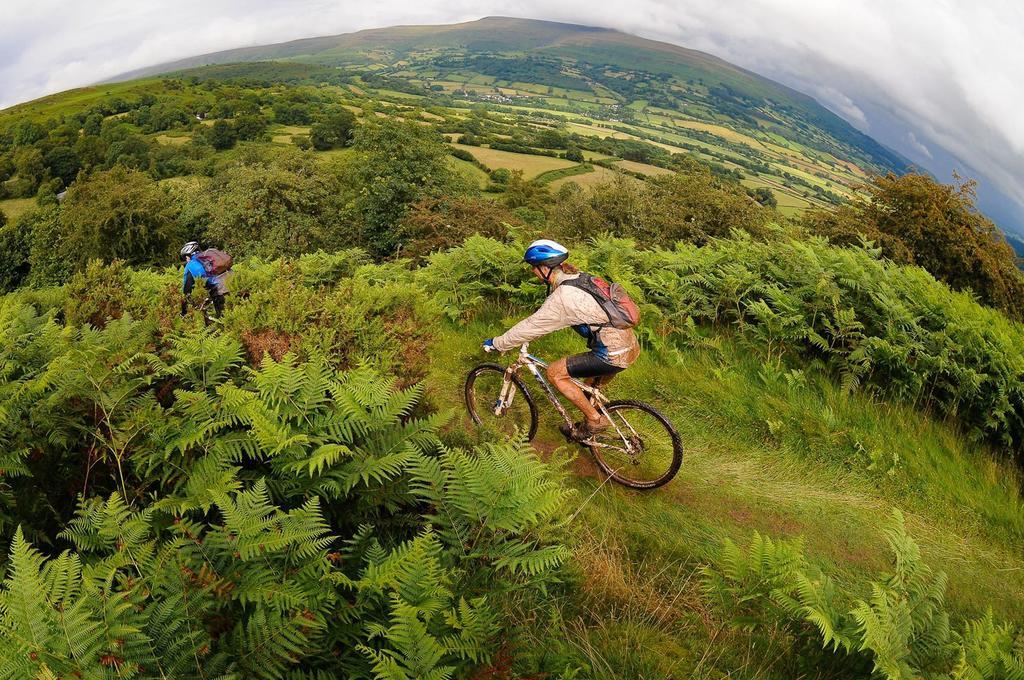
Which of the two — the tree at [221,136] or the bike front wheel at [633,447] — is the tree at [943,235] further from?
the tree at [221,136]

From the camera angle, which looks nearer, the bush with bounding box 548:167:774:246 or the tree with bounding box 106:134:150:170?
the bush with bounding box 548:167:774:246

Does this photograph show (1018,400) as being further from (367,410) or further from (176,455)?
(176,455)

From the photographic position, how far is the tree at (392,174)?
40.4 m

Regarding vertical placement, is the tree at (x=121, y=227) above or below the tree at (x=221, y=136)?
above

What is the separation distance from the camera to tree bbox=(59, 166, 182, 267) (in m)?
44.6

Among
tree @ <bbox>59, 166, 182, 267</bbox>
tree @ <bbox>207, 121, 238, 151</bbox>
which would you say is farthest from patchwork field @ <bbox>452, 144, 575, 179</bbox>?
tree @ <bbox>59, 166, 182, 267</bbox>

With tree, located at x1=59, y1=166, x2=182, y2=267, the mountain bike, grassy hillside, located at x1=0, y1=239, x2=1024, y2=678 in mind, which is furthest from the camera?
tree, located at x1=59, y1=166, x2=182, y2=267

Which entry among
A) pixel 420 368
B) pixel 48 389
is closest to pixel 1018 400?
pixel 420 368

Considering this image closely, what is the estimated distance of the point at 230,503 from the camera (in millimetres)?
2236

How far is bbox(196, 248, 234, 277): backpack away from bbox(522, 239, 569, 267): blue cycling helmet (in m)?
6.48

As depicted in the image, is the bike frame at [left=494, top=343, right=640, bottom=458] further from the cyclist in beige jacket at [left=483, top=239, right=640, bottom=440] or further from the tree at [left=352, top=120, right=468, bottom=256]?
the tree at [left=352, top=120, right=468, bottom=256]

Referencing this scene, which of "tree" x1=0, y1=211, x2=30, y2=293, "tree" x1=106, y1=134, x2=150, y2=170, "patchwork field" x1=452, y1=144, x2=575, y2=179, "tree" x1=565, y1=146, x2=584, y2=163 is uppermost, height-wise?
"tree" x1=0, y1=211, x2=30, y2=293

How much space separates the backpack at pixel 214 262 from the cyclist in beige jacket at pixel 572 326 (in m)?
6.06

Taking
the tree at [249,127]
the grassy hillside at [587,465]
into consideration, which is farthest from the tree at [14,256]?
the grassy hillside at [587,465]
